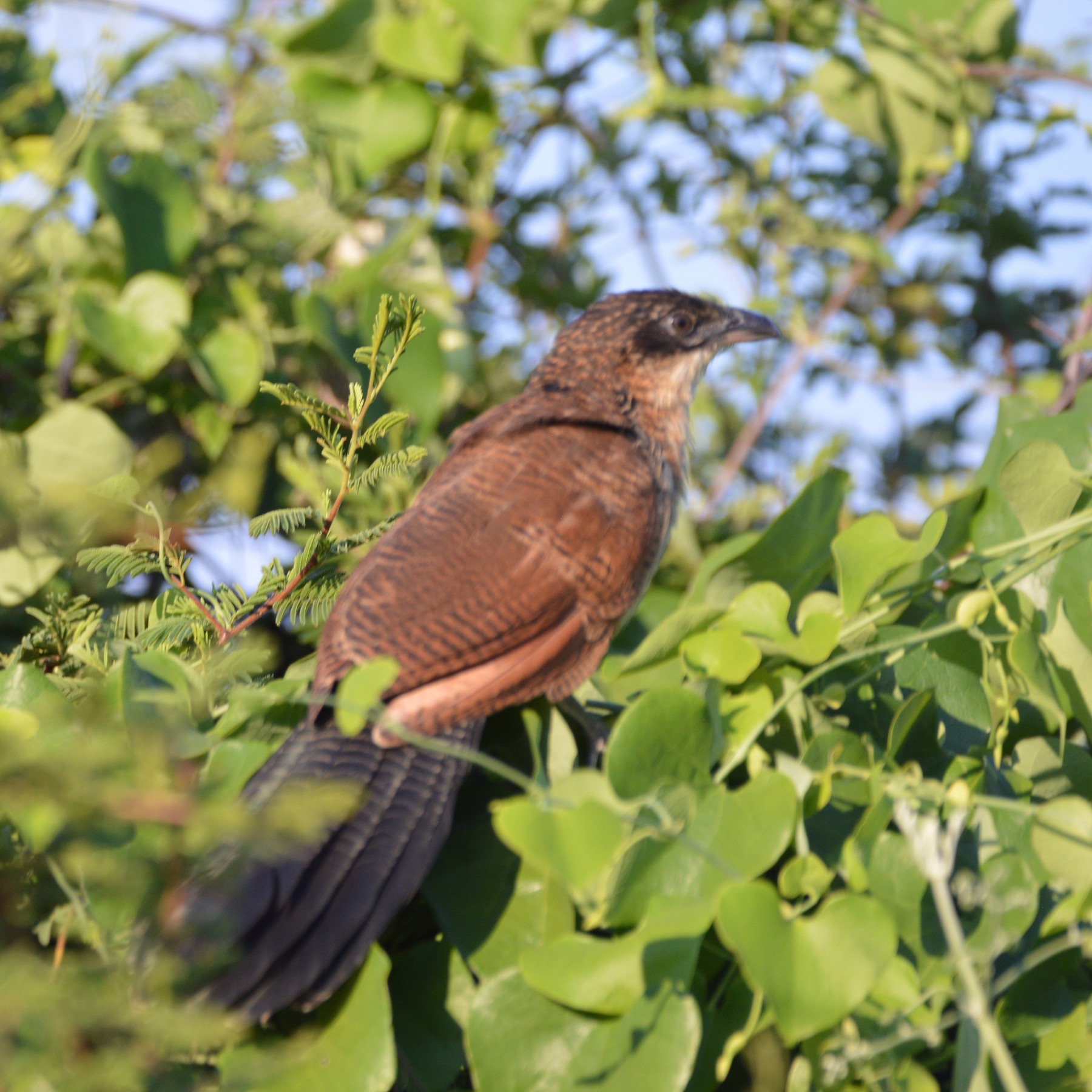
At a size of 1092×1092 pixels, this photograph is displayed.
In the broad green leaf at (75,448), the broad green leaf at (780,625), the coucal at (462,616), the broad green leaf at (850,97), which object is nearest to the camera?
the coucal at (462,616)

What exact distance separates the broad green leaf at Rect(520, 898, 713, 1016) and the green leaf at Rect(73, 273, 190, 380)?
2.20 metres

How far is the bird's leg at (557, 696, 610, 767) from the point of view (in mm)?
1775

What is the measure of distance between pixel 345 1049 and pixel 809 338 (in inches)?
115

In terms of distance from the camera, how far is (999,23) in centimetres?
335

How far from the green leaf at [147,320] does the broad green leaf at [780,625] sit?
1941mm

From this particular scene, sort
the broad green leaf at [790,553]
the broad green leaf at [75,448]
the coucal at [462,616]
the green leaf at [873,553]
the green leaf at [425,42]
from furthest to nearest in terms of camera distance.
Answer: the green leaf at [425,42] → the broad green leaf at [75,448] → the broad green leaf at [790,553] → the green leaf at [873,553] → the coucal at [462,616]

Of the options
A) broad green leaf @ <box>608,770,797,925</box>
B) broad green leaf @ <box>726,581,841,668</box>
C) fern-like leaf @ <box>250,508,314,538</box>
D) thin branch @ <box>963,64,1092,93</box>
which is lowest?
broad green leaf @ <box>608,770,797,925</box>

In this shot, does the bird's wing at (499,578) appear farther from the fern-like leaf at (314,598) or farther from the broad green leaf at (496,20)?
the broad green leaf at (496,20)

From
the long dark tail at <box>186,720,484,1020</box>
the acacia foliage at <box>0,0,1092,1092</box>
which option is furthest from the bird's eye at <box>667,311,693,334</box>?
the long dark tail at <box>186,720,484,1020</box>

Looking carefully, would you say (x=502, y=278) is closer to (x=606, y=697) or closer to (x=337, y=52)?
(x=337, y=52)

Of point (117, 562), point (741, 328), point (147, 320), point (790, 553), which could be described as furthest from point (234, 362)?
point (790, 553)

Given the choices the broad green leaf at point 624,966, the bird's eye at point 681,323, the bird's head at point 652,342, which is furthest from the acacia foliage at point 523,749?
the bird's eye at point 681,323

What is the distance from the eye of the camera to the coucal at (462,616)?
1271 mm

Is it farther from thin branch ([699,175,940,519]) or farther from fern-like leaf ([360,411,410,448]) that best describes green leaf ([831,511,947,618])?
thin branch ([699,175,940,519])
